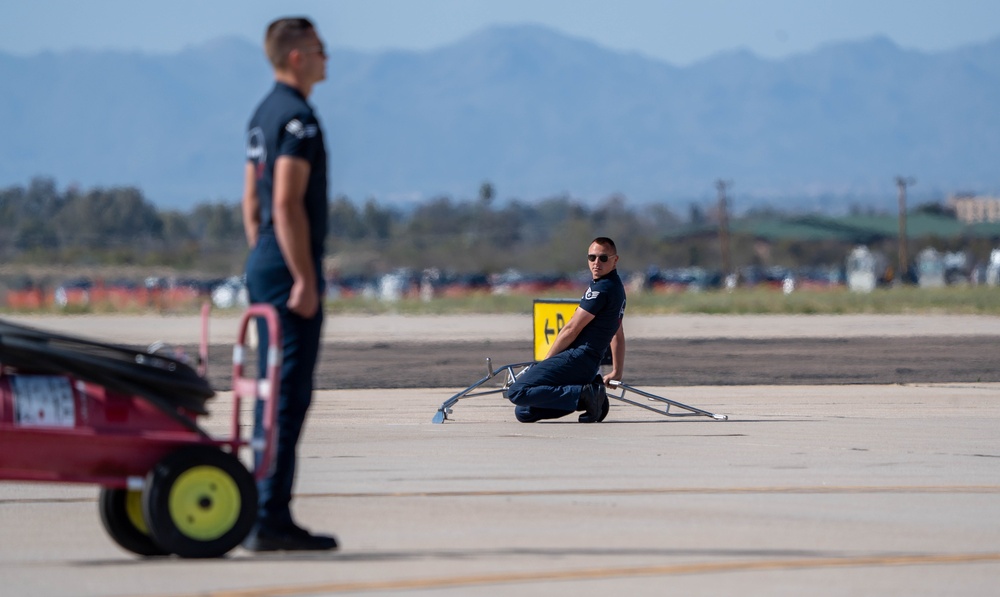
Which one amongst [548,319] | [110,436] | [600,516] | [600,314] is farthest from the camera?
[548,319]

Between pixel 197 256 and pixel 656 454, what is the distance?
12726 centimetres

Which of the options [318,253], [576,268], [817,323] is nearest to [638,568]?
[318,253]

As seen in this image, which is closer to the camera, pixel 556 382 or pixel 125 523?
pixel 125 523

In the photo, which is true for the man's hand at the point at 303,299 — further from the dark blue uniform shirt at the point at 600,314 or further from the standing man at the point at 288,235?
the dark blue uniform shirt at the point at 600,314

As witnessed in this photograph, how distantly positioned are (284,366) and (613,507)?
1.91 metres

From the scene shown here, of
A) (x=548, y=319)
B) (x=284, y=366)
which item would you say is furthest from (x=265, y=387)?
(x=548, y=319)

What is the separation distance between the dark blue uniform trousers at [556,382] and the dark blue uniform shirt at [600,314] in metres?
0.07

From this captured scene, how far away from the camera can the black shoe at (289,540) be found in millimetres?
6324

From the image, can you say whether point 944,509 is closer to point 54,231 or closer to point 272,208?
point 272,208

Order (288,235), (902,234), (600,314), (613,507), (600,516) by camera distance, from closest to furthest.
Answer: (288,235) < (600,516) < (613,507) < (600,314) < (902,234)

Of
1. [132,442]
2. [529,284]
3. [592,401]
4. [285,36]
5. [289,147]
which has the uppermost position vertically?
[529,284]

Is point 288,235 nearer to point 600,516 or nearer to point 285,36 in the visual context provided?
point 285,36

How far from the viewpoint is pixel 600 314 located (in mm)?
11812

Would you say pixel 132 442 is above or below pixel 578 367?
below
